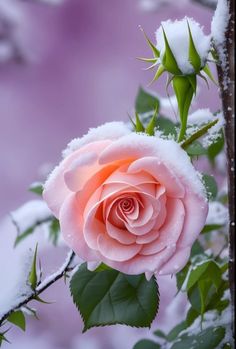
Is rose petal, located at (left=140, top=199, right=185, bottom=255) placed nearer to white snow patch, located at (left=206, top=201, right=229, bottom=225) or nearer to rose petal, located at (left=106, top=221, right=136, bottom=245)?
rose petal, located at (left=106, top=221, right=136, bottom=245)

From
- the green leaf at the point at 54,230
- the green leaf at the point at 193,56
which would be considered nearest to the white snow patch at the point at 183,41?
the green leaf at the point at 193,56

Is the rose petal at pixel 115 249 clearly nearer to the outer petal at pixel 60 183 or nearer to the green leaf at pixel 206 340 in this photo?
the outer petal at pixel 60 183

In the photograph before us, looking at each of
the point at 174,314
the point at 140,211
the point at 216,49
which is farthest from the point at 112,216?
the point at 174,314

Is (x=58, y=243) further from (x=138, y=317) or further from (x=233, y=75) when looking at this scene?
(x=233, y=75)

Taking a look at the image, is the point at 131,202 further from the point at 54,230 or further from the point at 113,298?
the point at 54,230

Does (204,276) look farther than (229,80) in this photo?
Yes

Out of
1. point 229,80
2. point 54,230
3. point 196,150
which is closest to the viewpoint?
point 229,80

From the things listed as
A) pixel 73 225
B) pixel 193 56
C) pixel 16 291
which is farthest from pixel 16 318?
pixel 193 56
